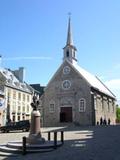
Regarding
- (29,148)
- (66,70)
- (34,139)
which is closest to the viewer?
(29,148)

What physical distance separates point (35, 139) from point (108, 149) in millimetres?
4689

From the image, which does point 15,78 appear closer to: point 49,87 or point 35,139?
point 49,87

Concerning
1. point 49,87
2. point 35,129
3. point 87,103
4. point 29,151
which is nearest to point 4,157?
point 29,151

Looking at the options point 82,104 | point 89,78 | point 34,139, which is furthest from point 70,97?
point 34,139

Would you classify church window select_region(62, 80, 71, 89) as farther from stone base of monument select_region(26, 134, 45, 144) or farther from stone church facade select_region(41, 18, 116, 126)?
stone base of monument select_region(26, 134, 45, 144)

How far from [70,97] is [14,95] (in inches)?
507

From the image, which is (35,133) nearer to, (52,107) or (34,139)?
(34,139)

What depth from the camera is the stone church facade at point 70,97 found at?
5703 cm

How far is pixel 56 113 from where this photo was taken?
196ft

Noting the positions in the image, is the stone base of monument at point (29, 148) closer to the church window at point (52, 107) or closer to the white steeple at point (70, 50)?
the church window at point (52, 107)

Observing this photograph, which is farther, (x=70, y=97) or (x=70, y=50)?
(x=70, y=50)

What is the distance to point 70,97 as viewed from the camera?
2327 inches

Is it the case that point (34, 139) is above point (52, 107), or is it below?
below

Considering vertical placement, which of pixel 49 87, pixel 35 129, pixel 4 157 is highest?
pixel 49 87
